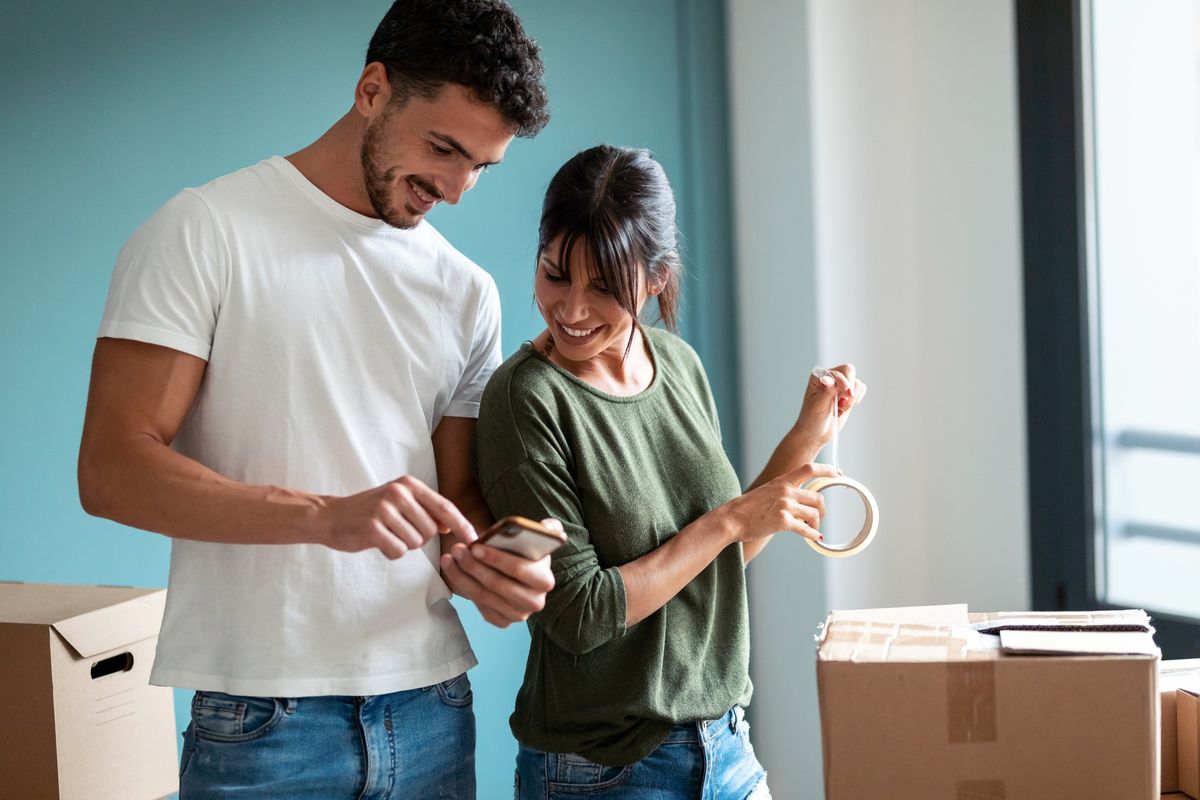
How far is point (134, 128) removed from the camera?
201cm

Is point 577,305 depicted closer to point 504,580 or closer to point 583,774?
point 504,580

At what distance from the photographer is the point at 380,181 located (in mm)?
1371

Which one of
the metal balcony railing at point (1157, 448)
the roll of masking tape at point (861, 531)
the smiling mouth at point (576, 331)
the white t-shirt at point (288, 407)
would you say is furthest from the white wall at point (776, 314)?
the white t-shirt at point (288, 407)

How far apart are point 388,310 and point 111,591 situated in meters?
0.58

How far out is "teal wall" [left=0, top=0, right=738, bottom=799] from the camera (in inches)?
74.9

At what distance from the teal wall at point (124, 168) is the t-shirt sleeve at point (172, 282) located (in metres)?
0.76

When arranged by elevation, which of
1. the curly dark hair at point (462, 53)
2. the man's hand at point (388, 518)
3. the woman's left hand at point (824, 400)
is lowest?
the man's hand at point (388, 518)

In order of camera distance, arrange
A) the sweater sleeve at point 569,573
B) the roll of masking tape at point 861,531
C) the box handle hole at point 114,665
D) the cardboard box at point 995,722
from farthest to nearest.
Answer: the box handle hole at point 114,665
the roll of masking tape at point 861,531
the sweater sleeve at point 569,573
the cardboard box at point 995,722

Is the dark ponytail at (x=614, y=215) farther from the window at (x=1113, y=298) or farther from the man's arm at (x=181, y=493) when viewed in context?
the window at (x=1113, y=298)

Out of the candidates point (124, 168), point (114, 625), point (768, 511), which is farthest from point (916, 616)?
point (124, 168)

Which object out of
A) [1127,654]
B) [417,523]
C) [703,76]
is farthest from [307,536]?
[703,76]

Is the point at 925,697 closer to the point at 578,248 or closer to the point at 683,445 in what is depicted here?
the point at 683,445

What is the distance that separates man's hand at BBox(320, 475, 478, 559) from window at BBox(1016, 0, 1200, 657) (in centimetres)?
178

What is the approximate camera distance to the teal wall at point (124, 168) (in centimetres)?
190
